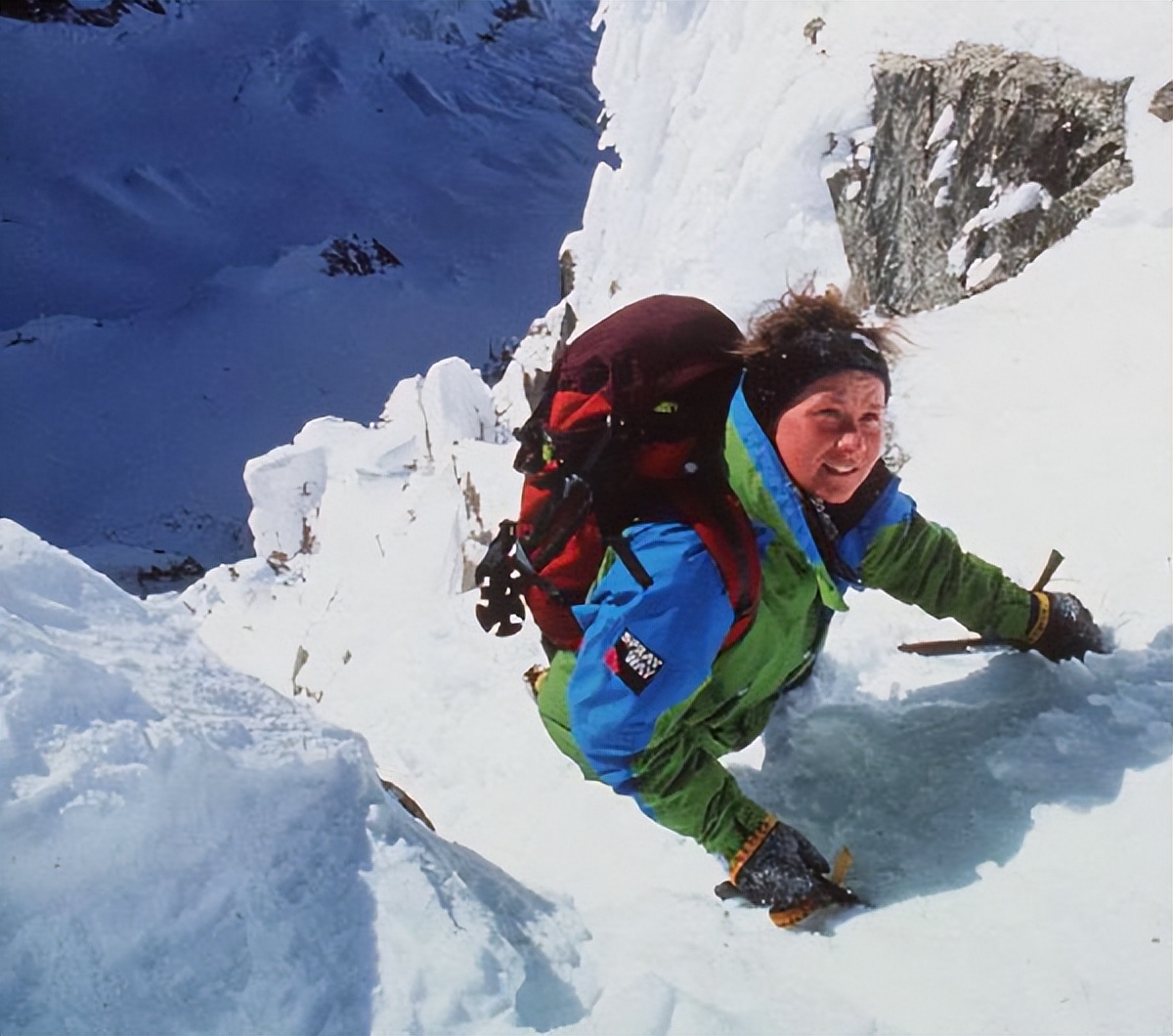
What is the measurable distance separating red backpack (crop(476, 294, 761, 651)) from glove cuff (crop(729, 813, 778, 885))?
0.34 meters

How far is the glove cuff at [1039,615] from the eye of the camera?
1.92 meters

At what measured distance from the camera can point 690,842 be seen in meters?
2.04

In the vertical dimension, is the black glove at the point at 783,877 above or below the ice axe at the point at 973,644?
below

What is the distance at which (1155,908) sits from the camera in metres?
1.42

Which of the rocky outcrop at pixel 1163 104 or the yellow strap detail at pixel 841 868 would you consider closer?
the yellow strap detail at pixel 841 868

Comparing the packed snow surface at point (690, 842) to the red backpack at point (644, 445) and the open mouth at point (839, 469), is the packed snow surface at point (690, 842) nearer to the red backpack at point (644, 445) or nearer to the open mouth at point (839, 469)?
the red backpack at point (644, 445)

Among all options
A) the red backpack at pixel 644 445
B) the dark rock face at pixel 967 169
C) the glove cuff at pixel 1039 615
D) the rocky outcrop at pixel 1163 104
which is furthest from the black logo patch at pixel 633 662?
the rocky outcrop at pixel 1163 104

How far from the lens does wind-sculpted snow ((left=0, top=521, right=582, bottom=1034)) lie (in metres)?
1.39

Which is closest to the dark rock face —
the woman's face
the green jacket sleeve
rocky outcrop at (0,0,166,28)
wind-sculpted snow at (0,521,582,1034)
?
the green jacket sleeve

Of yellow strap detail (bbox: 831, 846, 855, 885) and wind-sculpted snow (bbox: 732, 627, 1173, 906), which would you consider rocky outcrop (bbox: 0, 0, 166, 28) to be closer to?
wind-sculpted snow (bbox: 732, 627, 1173, 906)

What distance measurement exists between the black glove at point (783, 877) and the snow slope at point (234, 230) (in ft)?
64.6

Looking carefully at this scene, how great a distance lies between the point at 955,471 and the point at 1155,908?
140 centimetres

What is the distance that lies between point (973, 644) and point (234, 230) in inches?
950

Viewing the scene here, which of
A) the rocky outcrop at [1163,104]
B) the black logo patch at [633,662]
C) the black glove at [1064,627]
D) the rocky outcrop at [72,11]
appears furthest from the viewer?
the rocky outcrop at [72,11]
